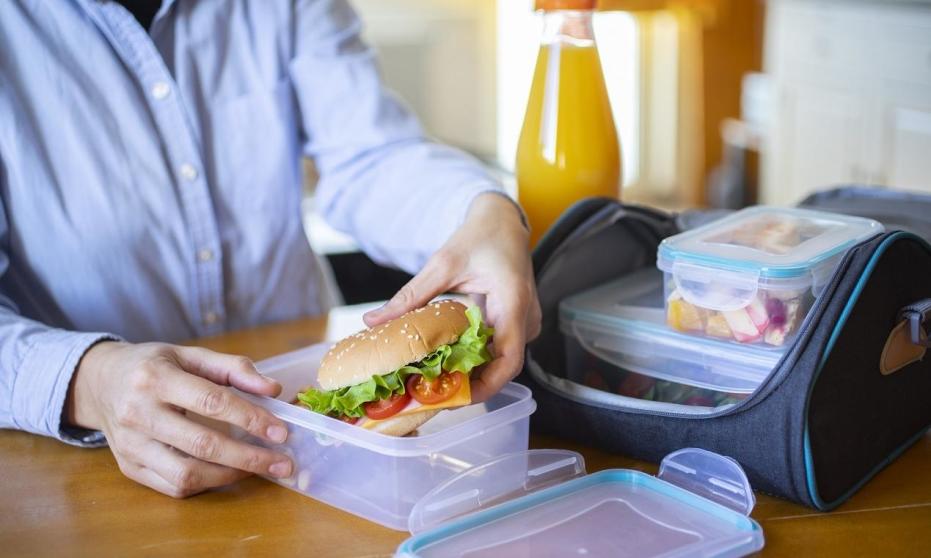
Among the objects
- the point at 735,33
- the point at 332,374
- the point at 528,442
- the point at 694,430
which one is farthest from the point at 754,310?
the point at 735,33

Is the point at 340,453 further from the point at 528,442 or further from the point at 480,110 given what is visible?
the point at 480,110

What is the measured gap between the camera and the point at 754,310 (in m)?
0.99

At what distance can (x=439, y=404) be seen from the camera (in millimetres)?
960

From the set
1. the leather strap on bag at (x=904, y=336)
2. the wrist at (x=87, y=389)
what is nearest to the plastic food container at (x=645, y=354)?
the leather strap on bag at (x=904, y=336)

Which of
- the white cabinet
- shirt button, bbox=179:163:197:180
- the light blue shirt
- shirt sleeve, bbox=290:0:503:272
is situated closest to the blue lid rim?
the light blue shirt

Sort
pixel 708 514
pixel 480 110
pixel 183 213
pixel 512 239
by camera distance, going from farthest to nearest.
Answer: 1. pixel 480 110
2. pixel 183 213
3. pixel 512 239
4. pixel 708 514

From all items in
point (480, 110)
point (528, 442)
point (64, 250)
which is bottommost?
point (480, 110)

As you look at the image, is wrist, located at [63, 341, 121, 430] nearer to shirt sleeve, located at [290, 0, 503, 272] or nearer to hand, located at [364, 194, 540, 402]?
hand, located at [364, 194, 540, 402]

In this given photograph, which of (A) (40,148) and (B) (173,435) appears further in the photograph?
(A) (40,148)

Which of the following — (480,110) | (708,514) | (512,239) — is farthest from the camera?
(480,110)

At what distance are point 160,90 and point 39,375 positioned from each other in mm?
467

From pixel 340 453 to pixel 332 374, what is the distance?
0.25 feet

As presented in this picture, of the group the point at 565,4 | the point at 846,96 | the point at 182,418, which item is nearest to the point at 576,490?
the point at 182,418

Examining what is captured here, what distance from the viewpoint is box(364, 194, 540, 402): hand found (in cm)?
102
